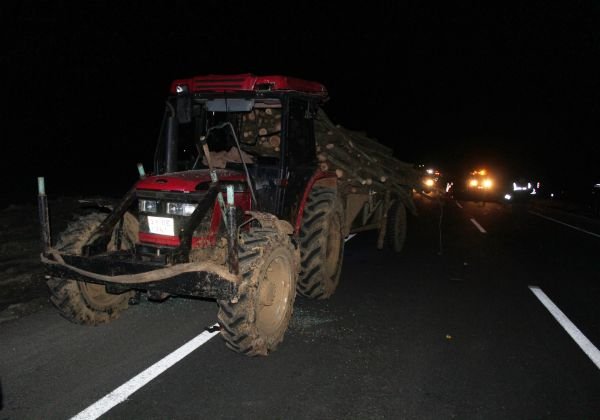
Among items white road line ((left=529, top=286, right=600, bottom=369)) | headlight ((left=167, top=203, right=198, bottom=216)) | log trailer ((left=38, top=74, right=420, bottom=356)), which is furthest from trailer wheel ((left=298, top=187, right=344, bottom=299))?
white road line ((left=529, top=286, right=600, bottom=369))

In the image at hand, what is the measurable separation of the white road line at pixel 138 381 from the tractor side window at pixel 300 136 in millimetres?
2501

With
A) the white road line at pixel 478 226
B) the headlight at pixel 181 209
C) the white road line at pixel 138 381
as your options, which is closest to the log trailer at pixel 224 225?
the headlight at pixel 181 209

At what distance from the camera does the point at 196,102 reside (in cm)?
644

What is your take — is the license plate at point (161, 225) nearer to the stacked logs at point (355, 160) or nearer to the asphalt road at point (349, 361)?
the asphalt road at point (349, 361)

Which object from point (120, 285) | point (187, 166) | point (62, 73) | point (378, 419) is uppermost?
point (62, 73)

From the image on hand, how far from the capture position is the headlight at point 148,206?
17.6ft

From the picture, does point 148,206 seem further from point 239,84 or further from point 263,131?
point 263,131

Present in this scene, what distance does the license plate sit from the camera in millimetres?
5262

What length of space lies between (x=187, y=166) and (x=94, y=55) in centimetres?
3164

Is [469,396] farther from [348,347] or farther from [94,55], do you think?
[94,55]

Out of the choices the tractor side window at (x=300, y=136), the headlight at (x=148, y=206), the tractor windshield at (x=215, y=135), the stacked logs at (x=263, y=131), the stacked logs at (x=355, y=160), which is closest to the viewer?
the headlight at (x=148, y=206)

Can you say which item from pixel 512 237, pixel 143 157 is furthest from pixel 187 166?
pixel 143 157

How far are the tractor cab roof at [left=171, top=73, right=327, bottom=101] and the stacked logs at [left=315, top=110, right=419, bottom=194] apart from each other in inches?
86.2

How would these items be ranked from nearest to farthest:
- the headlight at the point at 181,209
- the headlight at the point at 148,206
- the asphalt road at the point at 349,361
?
the asphalt road at the point at 349,361
the headlight at the point at 181,209
the headlight at the point at 148,206
